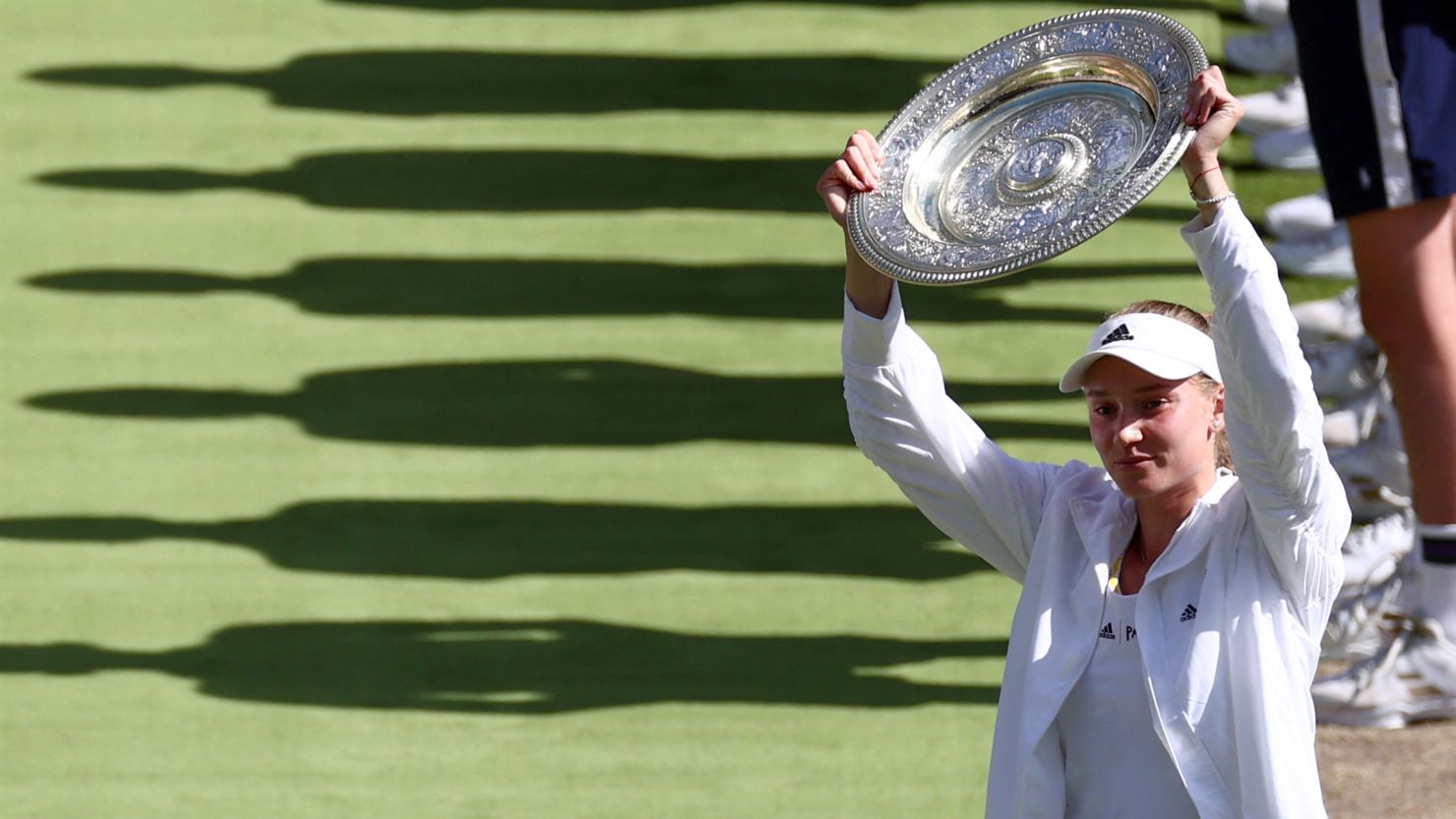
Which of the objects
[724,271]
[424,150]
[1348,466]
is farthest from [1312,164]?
[424,150]

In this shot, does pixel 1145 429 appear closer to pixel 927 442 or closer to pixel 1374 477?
pixel 927 442

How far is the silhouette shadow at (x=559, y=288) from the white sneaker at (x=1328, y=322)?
→ 0.28 meters

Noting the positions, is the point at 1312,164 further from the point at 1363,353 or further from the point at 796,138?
the point at 796,138

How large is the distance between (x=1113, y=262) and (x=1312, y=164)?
493 mm

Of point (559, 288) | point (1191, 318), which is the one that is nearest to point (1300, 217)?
point (559, 288)

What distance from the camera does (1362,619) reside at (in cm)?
291

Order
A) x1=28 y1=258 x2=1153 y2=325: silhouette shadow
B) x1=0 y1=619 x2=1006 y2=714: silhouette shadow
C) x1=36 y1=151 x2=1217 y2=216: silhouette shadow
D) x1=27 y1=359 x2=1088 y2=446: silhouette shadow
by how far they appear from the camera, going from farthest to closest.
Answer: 1. x1=36 y1=151 x2=1217 y2=216: silhouette shadow
2. x1=28 y1=258 x2=1153 y2=325: silhouette shadow
3. x1=27 y1=359 x2=1088 y2=446: silhouette shadow
4. x1=0 y1=619 x2=1006 y2=714: silhouette shadow

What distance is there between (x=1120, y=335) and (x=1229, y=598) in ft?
0.86

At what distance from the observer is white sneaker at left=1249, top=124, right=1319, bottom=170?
12.8ft

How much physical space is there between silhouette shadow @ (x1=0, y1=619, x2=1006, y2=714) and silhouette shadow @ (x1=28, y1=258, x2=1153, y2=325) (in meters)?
0.76

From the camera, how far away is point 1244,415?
1.76m

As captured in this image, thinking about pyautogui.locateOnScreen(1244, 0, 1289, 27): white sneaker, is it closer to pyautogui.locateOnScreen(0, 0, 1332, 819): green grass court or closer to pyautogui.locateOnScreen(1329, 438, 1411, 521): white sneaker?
pyautogui.locateOnScreen(0, 0, 1332, 819): green grass court

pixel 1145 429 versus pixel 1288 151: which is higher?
pixel 1288 151

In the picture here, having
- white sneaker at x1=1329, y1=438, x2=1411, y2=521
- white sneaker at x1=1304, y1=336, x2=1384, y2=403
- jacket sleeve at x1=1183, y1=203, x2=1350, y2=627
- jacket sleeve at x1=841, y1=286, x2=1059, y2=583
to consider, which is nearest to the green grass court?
white sneaker at x1=1304, y1=336, x2=1384, y2=403
